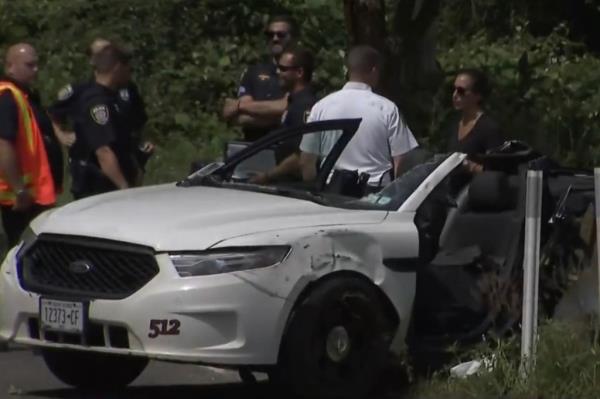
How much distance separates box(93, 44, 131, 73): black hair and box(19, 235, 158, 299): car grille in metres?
2.55

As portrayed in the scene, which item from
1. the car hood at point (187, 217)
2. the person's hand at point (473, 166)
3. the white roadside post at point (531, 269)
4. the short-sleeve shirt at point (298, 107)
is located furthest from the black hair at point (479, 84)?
the white roadside post at point (531, 269)

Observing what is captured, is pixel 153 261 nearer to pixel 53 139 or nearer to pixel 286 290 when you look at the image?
pixel 286 290

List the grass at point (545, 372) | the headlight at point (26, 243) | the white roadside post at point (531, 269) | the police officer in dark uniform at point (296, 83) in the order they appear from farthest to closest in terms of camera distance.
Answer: the police officer in dark uniform at point (296, 83) < the headlight at point (26, 243) < the white roadside post at point (531, 269) < the grass at point (545, 372)

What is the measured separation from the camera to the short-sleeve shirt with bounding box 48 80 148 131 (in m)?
11.0

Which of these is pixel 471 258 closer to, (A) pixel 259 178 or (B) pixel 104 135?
(A) pixel 259 178

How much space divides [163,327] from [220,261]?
404mm

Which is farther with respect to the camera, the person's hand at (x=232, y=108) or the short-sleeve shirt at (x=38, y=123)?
the person's hand at (x=232, y=108)

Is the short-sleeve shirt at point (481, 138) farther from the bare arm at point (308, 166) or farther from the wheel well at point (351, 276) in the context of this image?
the wheel well at point (351, 276)

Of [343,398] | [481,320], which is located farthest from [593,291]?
[343,398]

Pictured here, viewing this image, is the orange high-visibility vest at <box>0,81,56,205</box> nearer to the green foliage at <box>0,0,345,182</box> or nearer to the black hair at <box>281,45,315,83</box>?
the black hair at <box>281,45,315,83</box>

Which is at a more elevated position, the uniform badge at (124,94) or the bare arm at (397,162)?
the uniform badge at (124,94)

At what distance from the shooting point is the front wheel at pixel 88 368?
879 centimetres

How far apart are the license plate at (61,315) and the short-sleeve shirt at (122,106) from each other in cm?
292

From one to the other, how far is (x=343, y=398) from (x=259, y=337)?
0.60 meters
